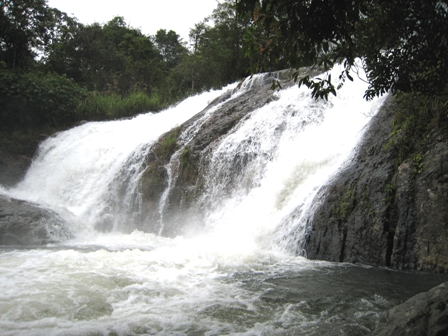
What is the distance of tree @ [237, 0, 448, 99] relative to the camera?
342cm

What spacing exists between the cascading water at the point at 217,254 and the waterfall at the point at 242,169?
38mm

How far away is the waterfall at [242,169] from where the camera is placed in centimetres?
866

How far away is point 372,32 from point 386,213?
10.7 ft

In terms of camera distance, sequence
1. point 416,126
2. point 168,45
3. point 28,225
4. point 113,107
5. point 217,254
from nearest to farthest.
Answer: point 416,126 < point 217,254 < point 28,225 < point 113,107 < point 168,45

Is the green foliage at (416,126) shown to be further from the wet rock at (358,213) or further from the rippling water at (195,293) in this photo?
the rippling water at (195,293)

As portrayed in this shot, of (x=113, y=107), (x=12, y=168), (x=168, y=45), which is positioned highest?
(x=168, y=45)

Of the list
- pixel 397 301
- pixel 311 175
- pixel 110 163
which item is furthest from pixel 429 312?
pixel 110 163

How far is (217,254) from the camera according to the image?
7.33m

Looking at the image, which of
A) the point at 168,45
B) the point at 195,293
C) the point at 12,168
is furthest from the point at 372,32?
the point at 168,45

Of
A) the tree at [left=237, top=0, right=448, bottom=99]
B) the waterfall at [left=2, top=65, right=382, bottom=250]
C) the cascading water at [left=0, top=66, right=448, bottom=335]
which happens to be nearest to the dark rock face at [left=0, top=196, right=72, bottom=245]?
the cascading water at [left=0, top=66, right=448, bottom=335]

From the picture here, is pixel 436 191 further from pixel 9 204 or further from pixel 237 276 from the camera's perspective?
pixel 9 204

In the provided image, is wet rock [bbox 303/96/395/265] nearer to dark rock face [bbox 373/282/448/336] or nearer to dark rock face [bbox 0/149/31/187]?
dark rock face [bbox 373/282/448/336]

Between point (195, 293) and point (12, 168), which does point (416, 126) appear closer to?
point (195, 293)

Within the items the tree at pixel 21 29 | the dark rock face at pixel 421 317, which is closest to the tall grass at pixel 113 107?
the tree at pixel 21 29
